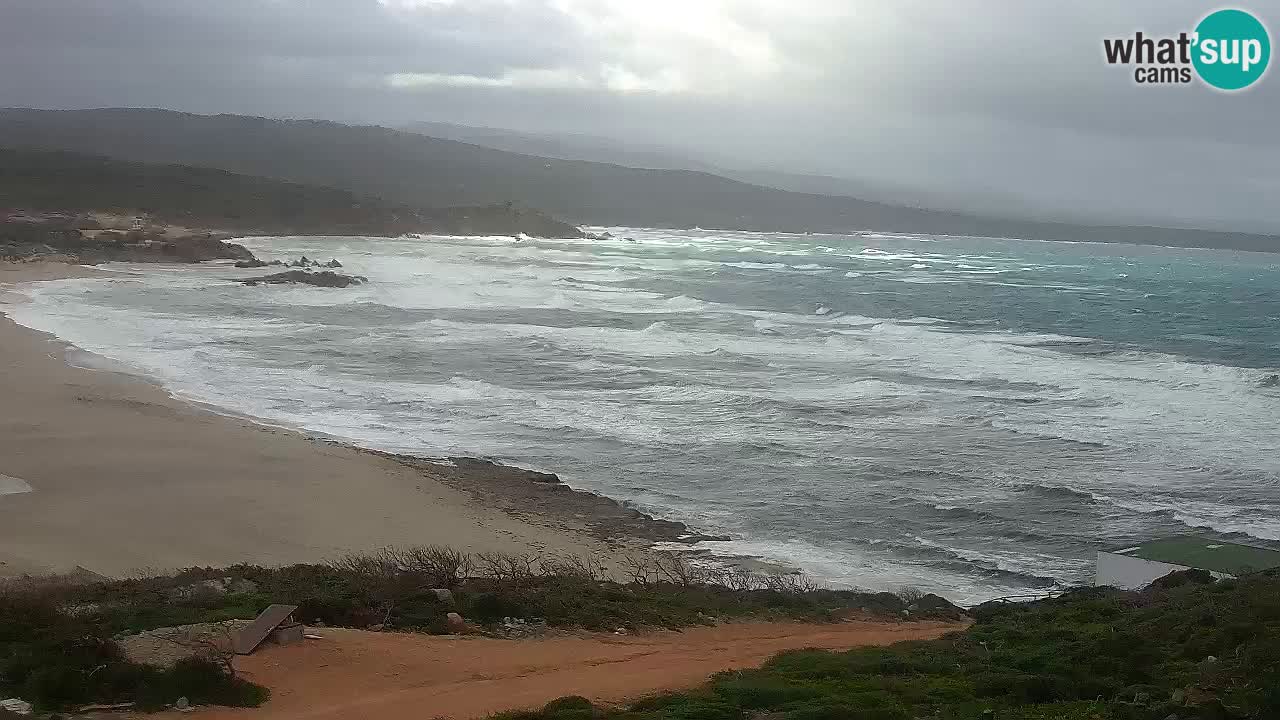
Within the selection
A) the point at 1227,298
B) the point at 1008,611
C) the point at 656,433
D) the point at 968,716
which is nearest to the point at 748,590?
the point at 1008,611

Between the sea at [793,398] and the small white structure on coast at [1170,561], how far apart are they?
98cm

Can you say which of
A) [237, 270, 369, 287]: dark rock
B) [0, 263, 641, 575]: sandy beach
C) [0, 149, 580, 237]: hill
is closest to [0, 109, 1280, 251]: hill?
[0, 149, 580, 237]: hill

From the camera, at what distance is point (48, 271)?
139 feet

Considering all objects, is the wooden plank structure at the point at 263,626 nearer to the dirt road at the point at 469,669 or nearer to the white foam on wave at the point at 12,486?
the dirt road at the point at 469,669

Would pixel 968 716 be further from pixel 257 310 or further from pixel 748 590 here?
pixel 257 310

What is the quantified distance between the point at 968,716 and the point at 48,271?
1772 inches

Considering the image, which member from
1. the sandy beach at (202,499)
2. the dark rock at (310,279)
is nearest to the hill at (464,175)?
the dark rock at (310,279)

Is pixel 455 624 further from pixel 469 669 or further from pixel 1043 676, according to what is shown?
pixel 1043 676

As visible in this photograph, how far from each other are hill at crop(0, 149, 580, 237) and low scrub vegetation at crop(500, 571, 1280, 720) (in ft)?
227

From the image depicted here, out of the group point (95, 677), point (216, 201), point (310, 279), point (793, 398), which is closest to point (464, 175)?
point (216, 201)

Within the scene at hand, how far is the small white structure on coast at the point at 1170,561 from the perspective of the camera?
39.0 feet

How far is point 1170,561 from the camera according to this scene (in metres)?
12.1

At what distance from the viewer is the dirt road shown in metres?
7.32

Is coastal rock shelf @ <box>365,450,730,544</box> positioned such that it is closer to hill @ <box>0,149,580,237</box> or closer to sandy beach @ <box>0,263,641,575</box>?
sandy beach @ <box>0,263,641,575</box>
